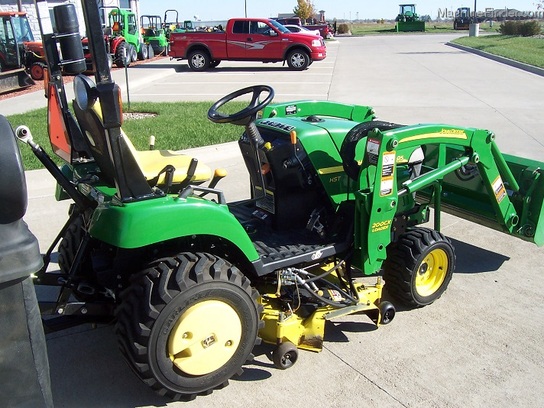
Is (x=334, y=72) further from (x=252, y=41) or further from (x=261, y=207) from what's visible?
(x=261, y=207)

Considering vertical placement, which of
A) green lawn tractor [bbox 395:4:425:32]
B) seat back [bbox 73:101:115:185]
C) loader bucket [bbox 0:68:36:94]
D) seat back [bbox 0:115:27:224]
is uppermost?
seat back [bbox 0:115:27:224]

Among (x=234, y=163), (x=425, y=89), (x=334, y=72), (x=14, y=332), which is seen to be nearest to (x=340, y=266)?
(x=14, y=332)

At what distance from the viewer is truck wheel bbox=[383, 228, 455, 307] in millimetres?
3861

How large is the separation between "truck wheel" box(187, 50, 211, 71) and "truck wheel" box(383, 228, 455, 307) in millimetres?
17300

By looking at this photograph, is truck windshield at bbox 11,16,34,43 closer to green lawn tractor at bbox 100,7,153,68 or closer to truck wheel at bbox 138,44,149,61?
green lawn tractor at bbox 100,7,153,68

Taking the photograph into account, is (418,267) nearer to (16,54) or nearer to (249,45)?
(16,54)

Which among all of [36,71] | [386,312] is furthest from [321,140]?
[36,71]

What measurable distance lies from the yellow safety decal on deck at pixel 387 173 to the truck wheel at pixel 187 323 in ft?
3.39

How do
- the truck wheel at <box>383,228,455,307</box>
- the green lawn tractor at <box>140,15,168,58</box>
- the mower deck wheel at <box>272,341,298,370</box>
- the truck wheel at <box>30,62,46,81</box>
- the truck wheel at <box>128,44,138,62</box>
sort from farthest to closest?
the green lawn tractor at <box>140,15,168,58</box> < the truck wheel at <box>128,44,138,62</box> < the truck wheel at <box>30,62,46,81</box> < the truck wheel at <box>383,228,455,307</box> < the mower deck wheel at <box>272,341,298,370</box>

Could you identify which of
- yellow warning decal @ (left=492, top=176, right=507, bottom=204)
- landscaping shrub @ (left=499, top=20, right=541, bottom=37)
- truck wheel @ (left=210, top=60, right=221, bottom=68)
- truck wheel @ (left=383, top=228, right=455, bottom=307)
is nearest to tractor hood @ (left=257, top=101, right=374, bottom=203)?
truck wheel @ (left=383, top=228, right=455, bottom=307)

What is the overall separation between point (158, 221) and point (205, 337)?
63cm

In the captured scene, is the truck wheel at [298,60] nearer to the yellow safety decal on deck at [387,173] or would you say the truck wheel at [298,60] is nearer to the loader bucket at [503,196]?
the loader bucket at [503,196]

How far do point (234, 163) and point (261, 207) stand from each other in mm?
3681

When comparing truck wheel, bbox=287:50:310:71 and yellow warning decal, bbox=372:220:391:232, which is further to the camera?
truck wheel, bbox=287:50:310:71
